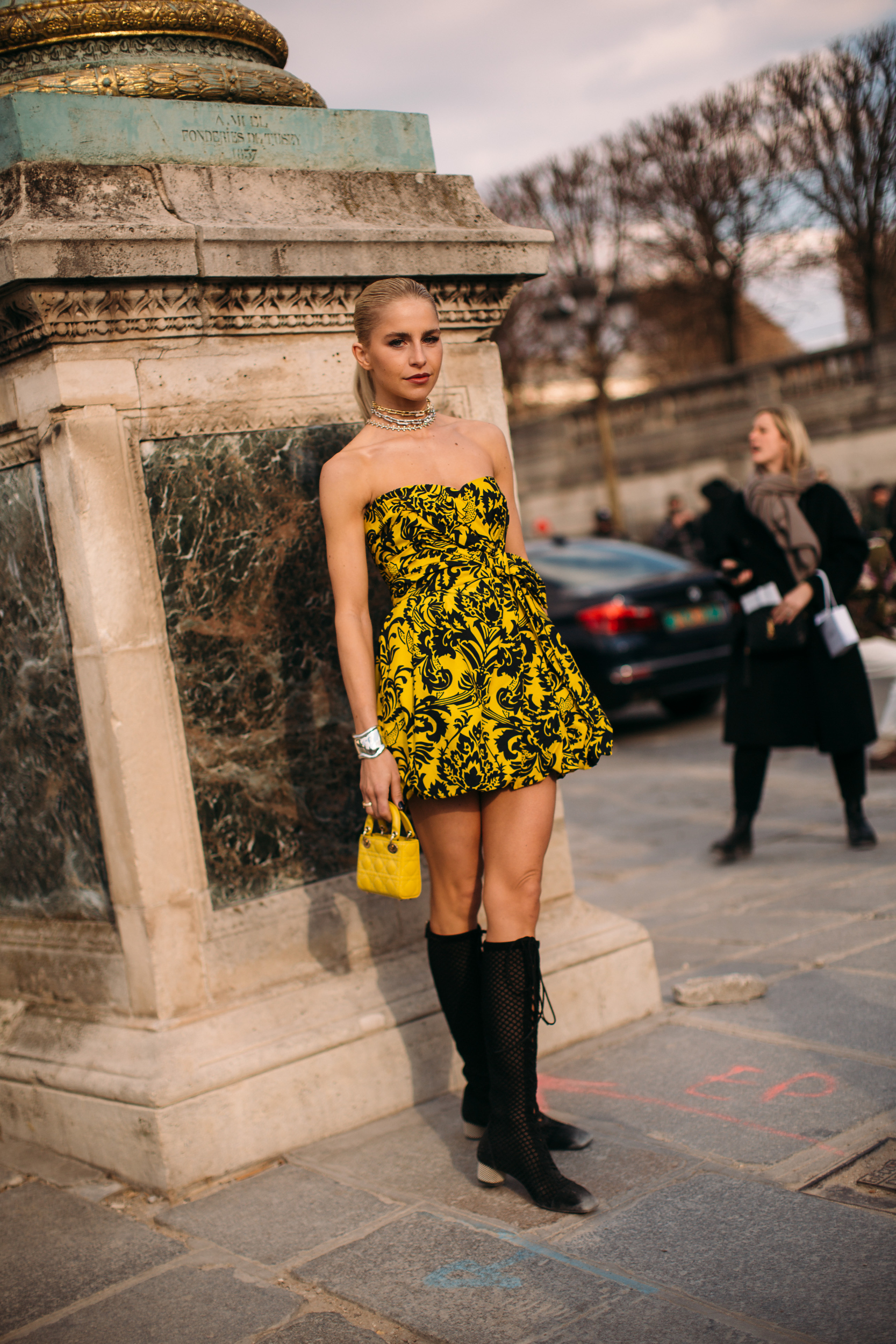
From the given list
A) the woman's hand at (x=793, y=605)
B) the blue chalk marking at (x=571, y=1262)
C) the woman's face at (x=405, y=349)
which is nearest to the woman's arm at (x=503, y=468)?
the woman's face at (x=405, y=349)

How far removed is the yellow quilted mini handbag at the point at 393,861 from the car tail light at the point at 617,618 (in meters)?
7.38

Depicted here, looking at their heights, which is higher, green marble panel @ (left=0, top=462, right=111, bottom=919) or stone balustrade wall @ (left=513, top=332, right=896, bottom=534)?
stone balustrade wall @ (left=513, top=332, right=896, bottom=534)

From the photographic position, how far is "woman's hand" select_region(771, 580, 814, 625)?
5.64 metres

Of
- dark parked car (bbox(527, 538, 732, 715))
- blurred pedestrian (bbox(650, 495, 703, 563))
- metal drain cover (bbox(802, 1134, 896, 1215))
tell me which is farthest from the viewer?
blurred pedestrian (bbox(650, 495, 703, 563))

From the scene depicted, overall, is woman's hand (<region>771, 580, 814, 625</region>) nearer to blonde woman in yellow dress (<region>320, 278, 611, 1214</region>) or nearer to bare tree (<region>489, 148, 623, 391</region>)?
blonde woman in yellow dress (<region>320, 278, 611, 1214</region>)

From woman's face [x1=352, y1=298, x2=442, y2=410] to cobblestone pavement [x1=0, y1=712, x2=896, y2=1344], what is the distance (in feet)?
5.76

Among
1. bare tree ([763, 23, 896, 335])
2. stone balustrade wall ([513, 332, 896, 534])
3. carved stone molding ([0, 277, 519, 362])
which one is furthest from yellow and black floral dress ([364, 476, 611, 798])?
bare tree ([763, 23, 896, 335])

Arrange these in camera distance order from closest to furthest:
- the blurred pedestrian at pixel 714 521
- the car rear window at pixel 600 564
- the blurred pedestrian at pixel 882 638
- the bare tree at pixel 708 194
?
the blurred pedestrian at pixel 714 521 → the blurred pedestrian at pixel 882 638 → the car rear window at pixel 600 564 → the bare tree at pixel 708 194

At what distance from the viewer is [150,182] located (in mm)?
3303

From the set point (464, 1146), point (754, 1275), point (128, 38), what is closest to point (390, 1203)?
point (464, 1146)

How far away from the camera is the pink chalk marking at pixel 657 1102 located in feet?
9.72

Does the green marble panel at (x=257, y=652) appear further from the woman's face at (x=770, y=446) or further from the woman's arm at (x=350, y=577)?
the woman's face at (x=770, y=446)

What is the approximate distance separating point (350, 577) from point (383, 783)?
454mm

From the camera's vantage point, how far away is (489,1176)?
293cm
